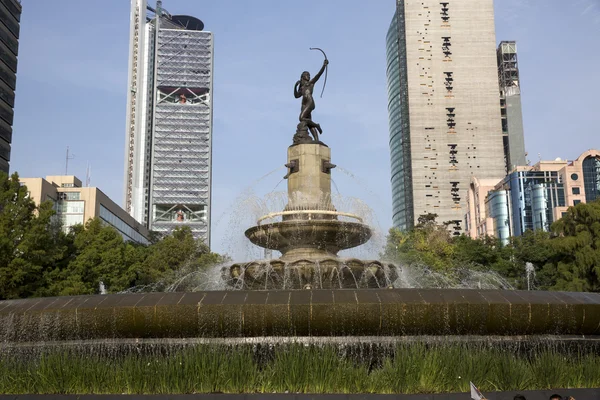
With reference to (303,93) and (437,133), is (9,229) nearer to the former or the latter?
(303,93)

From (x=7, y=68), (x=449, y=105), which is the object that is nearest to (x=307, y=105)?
(x=7, y=68)

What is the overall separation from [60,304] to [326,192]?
933 centimetres

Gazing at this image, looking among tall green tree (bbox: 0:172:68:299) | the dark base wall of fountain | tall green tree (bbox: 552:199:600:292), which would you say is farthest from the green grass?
tall green tree (bbox: 552:199:600:292)

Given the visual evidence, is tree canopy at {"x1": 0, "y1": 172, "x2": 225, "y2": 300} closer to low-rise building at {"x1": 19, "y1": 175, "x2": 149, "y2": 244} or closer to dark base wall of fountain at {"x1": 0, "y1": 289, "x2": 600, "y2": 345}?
dark base wall of fountain at {"x1": 0, "y1": 289, "x2": 600, "y2": 345}

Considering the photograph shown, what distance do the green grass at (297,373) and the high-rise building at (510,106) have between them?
135671mm

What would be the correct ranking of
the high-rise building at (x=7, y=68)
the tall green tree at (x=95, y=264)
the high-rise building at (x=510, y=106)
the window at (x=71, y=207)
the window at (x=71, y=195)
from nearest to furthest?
the tall green tree at (x=95, y=264) < the high-rise building at (x=7, y=68) < the window at (x=71, y=207) < the window at (x=71, y=195) < the high-rise building at (x=510, y=106)

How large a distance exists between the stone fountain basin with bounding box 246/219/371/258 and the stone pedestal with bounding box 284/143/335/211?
48.5 inches

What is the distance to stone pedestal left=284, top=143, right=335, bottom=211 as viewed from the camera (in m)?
19.4

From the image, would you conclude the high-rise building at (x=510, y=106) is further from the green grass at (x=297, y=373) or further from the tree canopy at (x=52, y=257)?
the green grass at (x=297, y=373)

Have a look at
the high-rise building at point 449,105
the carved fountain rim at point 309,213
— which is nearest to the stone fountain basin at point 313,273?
the carved fountain rim at point 309,213

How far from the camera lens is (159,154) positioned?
183 metres

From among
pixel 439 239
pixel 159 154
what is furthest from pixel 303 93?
pixel 159 154

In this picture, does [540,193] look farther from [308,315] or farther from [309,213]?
[308,315]

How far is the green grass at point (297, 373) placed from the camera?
9859 millimetres
